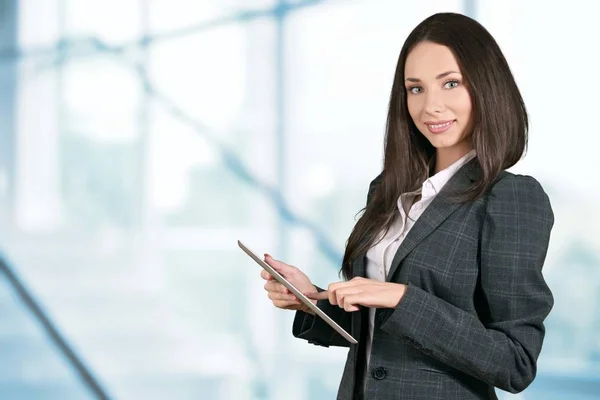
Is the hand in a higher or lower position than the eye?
lower

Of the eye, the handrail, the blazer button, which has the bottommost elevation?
the handrail

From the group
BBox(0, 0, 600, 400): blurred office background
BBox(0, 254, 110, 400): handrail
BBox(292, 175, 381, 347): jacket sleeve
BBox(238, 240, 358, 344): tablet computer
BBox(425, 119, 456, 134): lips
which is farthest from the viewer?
BBox(0, 254, 110, 400): handrail

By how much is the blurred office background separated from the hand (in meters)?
2.71

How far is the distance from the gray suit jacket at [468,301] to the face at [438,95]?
80 mm

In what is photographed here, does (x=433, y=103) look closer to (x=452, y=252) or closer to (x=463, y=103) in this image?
(x=463, y=103)

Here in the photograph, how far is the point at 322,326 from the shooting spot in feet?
6.06

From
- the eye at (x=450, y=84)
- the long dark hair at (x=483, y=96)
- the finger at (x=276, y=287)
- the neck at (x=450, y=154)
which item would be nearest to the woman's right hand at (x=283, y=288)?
the finger at (x=276, y=287)

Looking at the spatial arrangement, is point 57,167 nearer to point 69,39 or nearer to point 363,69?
point 69,39

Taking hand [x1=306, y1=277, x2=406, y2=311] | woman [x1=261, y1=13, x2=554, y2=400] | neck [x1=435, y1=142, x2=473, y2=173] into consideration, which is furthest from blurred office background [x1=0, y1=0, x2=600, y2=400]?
hand [x1=306, y1=277, x2=406, y2=311]

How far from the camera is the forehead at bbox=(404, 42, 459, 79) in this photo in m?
1.63

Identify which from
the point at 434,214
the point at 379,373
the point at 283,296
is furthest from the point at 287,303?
the point at 434,214

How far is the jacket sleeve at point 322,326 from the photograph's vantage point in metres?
1.82

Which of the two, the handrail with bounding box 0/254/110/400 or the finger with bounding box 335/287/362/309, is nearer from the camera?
the finger with bounding box 335/287/362/309

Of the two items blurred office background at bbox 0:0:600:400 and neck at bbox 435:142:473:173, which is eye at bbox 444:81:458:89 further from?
blurred office background at bbox 0:0:600:400
